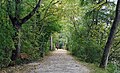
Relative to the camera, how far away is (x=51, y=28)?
28.7m

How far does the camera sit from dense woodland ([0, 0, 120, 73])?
1523 centimetres

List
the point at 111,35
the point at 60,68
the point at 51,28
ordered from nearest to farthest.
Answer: the point at 60,68
the point at 111,35
the point at 51,28

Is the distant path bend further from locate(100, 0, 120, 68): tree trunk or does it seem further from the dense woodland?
the dense woodland

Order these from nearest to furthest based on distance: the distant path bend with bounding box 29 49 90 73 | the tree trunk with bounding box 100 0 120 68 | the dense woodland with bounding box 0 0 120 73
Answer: the distant path bend with bounding box 29 49 90 73
the tree trunk with bounding box 100 0 120 68
the dense woodland with bounding box 0 0 120 73

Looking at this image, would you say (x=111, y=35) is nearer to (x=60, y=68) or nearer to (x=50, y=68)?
(x=60, y=68)

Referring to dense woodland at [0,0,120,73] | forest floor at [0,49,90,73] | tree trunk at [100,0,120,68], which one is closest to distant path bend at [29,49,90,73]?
forest floor at [0,49,90,73]

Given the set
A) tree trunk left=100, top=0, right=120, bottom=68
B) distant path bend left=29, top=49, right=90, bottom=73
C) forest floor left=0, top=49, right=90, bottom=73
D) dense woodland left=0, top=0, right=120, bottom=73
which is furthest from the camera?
dense woodland left=0, top=0, right=120, bottom=73

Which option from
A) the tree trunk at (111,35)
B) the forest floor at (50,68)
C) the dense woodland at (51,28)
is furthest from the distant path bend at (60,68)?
the dense woodland at (51,28)

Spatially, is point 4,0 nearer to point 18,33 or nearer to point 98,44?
point 18,33

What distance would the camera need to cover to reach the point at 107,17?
2355 cm

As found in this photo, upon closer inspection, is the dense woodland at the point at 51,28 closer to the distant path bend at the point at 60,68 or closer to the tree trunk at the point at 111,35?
the tree trunk at the point at 111,35

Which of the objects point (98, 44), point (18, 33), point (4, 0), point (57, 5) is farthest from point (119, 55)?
point (4, 0)

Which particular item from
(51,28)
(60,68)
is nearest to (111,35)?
(60,68)

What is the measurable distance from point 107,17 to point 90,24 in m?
2.66
